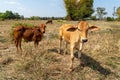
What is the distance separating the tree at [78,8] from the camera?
59.2 m

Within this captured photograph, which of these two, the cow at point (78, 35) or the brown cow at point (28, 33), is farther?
the brown cow at point (28, 33)

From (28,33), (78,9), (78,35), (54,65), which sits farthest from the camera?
(78,9)

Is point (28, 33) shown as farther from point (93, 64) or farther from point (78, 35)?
point (93, 64)

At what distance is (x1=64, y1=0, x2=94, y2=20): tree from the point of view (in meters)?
59.2

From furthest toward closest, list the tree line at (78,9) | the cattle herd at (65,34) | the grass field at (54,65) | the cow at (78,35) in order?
1. the tree line at (78,9)
2. the grass field at (54,65)
3. the cattle herd at (65,34)
4. the cow at (78,35)

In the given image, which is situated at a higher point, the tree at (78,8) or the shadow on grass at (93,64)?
the tree at (78,8)

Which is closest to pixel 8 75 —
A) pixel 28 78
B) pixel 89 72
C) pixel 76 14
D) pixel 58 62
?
pixel 28 78

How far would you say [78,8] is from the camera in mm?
61250

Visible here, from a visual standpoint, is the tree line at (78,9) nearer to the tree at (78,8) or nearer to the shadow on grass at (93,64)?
the tree at (78,8)

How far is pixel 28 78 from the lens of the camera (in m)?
8.26

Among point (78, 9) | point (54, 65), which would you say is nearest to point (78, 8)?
point (78, 9)

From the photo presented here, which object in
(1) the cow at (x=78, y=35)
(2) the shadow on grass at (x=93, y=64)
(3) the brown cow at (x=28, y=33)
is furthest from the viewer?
(3) the brown cow at (x=28, y=33)

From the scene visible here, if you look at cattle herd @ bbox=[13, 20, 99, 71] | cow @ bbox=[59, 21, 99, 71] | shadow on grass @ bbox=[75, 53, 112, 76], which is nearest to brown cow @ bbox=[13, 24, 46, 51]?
cattle herd @ bbox=[13, 20, 99, 71]

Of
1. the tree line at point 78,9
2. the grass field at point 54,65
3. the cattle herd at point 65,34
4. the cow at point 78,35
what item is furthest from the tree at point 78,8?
the cow at point 78,35
